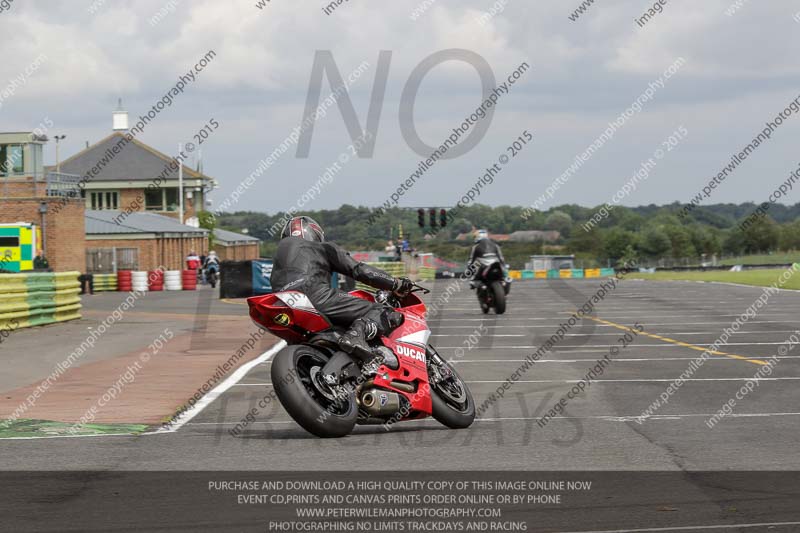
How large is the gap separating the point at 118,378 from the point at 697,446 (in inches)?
321

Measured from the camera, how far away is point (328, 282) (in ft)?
30.1

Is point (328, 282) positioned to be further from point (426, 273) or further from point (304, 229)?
point (426, 273)

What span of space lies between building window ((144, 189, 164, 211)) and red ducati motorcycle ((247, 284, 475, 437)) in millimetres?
86060

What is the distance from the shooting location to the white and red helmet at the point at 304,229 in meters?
9.16

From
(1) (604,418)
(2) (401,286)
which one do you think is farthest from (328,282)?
(1) (604,418)

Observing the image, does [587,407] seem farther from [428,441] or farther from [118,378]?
[118,378]

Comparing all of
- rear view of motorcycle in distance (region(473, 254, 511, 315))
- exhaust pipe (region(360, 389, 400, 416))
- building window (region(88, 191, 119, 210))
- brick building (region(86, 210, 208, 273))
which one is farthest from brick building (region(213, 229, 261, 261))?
exhaust pipe (region(360, 389, 400, 416))

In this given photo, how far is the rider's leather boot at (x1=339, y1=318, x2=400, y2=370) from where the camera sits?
8.61m

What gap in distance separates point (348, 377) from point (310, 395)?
33 cm

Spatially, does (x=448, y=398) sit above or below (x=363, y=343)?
below

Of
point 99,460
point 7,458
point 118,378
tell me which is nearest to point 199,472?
point 99,460

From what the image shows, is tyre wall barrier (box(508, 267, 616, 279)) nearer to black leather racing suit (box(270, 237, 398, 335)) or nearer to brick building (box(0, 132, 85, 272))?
brick building (box(0, 132, 85, 272))

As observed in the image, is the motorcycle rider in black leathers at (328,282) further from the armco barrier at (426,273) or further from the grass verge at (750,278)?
the armco barrier at (426,273)

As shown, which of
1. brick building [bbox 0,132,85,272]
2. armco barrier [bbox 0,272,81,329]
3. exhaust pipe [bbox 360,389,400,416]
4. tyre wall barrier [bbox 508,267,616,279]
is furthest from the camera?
tyre wall barrier [bbox 508,267,616,279]
